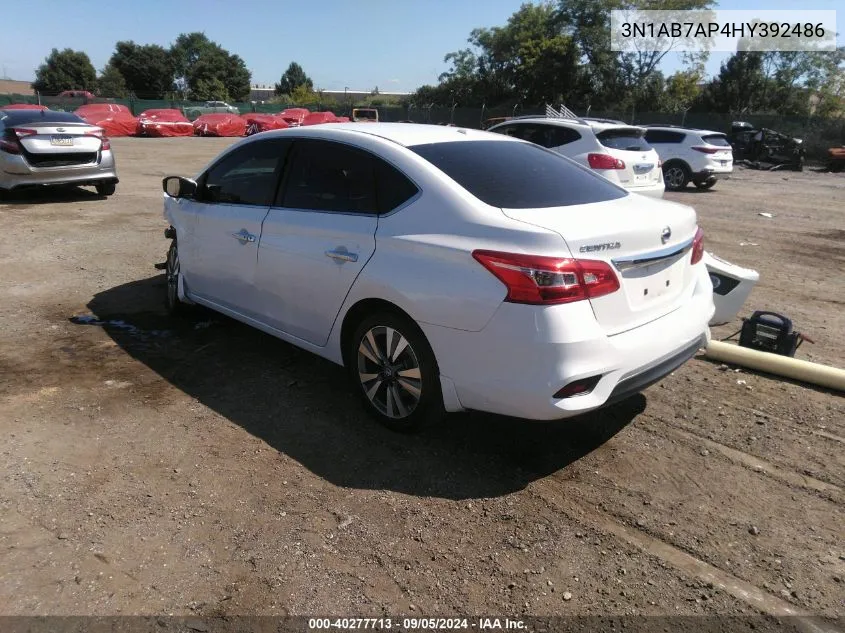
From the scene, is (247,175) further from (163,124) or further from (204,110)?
(204,110)

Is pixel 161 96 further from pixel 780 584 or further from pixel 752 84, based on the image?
pixel 780 584

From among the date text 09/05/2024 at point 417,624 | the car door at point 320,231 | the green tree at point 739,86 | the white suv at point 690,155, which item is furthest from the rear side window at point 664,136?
the green tree at point 739,86

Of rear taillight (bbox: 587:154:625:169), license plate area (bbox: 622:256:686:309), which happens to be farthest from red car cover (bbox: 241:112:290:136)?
license plate area (bbox: 622:256:686:309)

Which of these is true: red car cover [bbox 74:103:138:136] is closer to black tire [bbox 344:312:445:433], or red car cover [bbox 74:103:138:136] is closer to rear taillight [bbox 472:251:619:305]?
black tire [bbox 344:312:445:433]

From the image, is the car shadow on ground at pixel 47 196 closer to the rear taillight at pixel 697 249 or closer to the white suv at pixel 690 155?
the rear taillight at pixel 697 249

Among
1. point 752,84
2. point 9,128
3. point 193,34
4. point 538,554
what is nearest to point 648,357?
point 538,554

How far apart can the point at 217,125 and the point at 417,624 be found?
37.6m

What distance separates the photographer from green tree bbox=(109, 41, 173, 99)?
269ft

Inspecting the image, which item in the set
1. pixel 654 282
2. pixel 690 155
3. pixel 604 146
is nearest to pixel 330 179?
pixel 654 282

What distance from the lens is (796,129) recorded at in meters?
32.8

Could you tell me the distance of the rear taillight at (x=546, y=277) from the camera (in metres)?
2.86

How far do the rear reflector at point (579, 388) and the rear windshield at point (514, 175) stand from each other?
37.2 inches

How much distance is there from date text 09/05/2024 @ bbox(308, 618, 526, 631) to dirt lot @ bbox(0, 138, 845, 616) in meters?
0.05

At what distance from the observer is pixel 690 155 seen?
16562 mm
